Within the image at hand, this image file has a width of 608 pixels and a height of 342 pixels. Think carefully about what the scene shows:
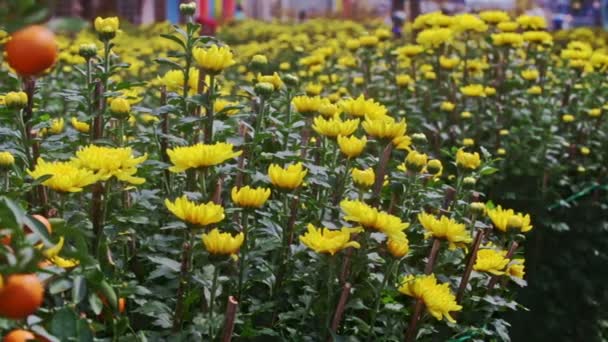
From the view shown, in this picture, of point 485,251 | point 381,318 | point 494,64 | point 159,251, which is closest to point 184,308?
point 159,251

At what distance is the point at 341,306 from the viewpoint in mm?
1377

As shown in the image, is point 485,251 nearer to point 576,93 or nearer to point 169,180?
point 169,180

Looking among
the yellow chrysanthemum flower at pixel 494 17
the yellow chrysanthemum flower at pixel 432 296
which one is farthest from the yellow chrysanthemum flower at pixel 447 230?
the yellow chrysanthemum flower at pixel 494 17

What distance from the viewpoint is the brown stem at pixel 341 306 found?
1.36m

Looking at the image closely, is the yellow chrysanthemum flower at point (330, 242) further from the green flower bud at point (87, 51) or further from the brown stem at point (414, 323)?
the green flower bud at point (87, 51)

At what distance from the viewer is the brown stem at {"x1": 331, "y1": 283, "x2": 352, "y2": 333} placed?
136 centimetres

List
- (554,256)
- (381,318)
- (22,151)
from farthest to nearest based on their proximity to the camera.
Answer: (554,256), (22,151), (381,318)

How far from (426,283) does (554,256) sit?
1817mm

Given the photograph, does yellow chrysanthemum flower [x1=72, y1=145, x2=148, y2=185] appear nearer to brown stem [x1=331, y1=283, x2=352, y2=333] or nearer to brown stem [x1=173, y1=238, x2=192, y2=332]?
brown stem [x1=173, y1=238, x2=192, y2=332]

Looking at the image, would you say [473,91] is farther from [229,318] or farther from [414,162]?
[229,318]

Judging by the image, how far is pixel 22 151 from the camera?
5.37 feet

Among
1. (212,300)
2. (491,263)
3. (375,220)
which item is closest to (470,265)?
(491,263)

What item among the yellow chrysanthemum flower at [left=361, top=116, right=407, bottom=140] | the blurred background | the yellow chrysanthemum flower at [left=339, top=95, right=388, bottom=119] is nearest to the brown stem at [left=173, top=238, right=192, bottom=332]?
the yellow chrysanthemum flower at [left=361, top=116, right=407, bottom=140]

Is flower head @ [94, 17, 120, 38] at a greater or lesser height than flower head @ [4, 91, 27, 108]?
greater
